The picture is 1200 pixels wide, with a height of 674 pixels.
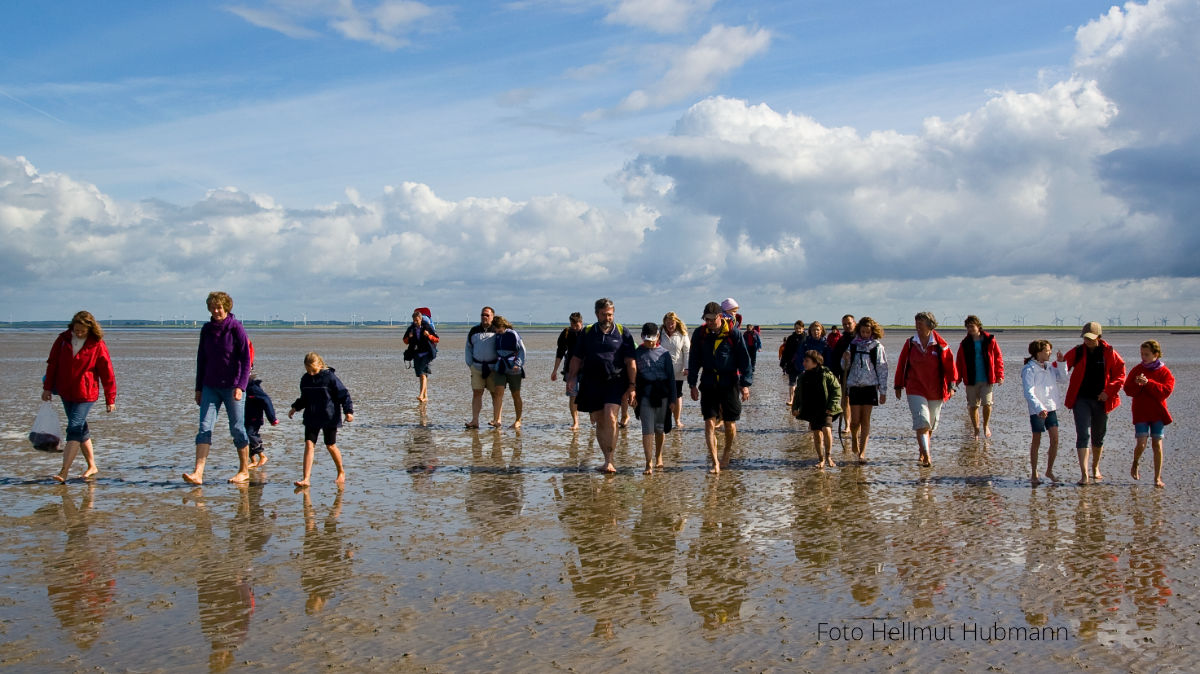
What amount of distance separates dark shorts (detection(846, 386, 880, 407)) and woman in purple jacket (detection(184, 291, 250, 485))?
290 inches

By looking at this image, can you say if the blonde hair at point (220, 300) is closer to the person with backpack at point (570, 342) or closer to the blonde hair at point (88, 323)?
the blonde hair at point (88, 323)

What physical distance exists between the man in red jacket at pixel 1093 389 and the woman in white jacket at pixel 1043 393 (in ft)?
0.55

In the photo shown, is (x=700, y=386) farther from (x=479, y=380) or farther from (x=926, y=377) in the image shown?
(x=479, y=380)

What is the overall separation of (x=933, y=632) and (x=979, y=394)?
9.49 meters

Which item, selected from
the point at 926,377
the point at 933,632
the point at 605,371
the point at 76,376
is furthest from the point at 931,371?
the point at 76,376

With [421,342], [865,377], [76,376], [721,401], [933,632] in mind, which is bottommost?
[933,632]

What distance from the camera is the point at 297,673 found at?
4.73 meters

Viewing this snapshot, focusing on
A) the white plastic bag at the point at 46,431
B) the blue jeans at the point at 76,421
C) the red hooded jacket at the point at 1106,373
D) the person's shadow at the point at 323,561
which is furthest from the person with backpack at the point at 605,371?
the white plastic bag at the point at 46,431

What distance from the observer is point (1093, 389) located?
1023 cm

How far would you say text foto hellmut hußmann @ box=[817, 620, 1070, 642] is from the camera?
17.3 feet

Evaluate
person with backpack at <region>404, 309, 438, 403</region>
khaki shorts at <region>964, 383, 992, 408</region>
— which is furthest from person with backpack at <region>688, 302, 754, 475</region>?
person with backpack at <region>404, 309, 438, 403</region>

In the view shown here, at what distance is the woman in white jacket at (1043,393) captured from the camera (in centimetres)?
1024

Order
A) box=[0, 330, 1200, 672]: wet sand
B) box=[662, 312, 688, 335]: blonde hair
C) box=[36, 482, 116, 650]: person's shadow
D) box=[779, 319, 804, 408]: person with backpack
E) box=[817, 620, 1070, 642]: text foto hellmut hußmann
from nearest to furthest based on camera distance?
box=[0, 330, 1200, 672]: wet sand < box=[817, 620, 1070, 642]: text foto hellmut hußmann < box=[36, 482, 116, 650]: person's shadow < box=[662, 312, 688, 335]: blonde hair < box=[779, 319, 804, 408]: person with backpack

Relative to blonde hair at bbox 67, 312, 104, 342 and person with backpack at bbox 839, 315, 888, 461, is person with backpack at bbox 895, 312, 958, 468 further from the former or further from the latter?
blonde hair at bbox 67, 312, 104, 342
